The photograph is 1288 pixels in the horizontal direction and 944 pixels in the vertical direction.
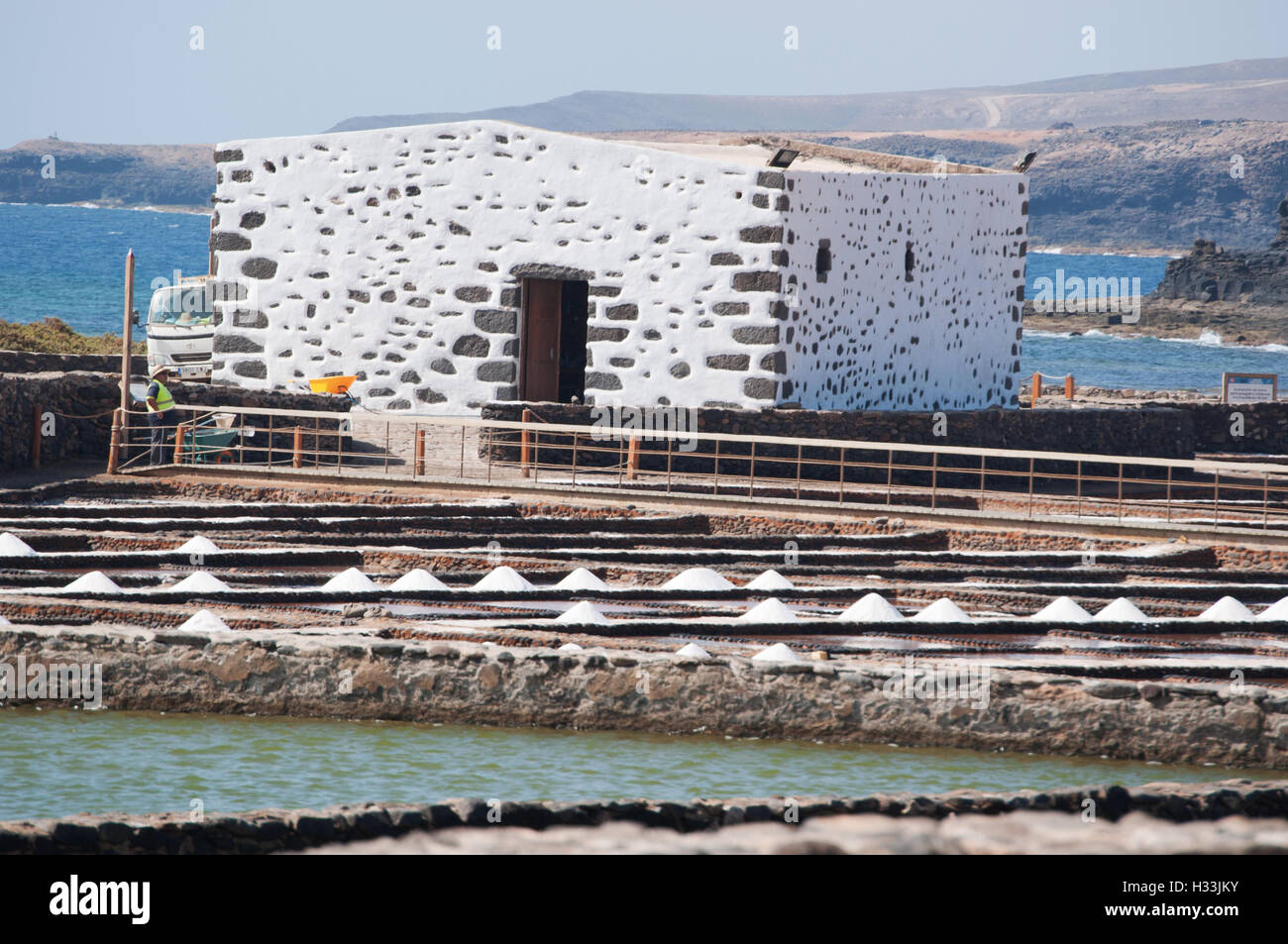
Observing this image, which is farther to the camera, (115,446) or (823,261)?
(823,261)

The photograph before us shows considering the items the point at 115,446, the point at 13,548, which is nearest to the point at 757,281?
the point at 115,446

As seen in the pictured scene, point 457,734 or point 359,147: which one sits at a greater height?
point 359,147

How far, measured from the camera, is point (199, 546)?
49.7ft

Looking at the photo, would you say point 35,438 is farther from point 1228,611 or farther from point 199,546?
A: point 1228,611

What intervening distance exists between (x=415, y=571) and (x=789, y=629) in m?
3.12

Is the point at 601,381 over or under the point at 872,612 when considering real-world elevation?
over

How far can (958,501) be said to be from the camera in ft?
62.5

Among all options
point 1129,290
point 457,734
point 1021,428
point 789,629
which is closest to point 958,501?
point 1021,428

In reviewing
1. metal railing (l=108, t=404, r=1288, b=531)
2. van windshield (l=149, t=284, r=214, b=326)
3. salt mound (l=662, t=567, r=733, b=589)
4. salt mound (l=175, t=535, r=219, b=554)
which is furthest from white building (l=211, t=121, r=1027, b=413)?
salt mound (l=175, t=535, r=219, b=554)

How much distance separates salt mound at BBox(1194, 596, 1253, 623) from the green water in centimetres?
278

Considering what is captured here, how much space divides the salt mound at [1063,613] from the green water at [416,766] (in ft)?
7.91

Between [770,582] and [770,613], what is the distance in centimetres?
167
